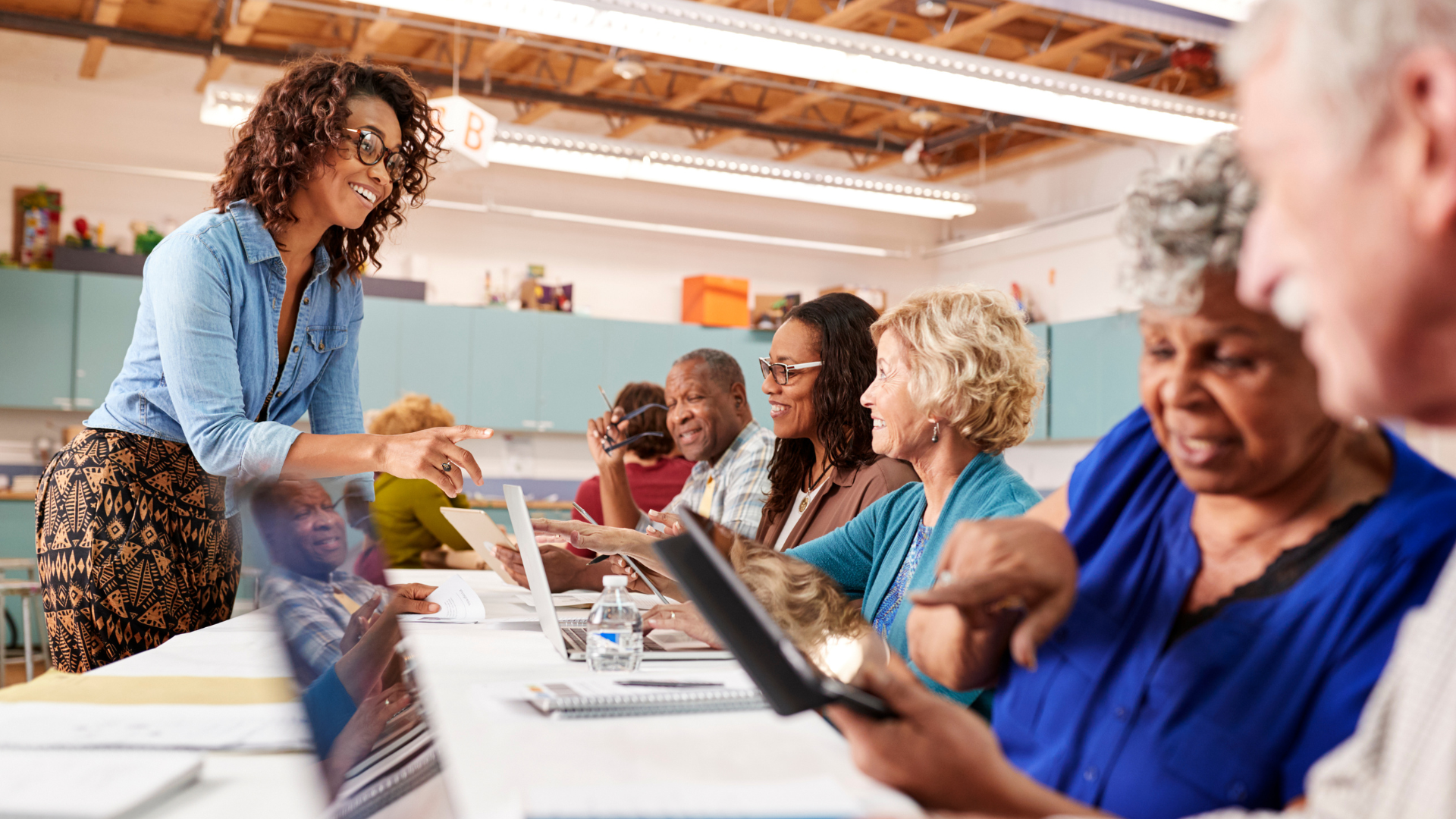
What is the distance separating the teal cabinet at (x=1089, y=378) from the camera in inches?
293

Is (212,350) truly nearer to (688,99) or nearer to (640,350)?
(688,99)

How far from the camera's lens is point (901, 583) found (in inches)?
74.0

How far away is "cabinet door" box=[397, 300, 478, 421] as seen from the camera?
7359 millimetres

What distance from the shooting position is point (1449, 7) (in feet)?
2.02

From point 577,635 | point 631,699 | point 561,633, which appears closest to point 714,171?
point 577,635

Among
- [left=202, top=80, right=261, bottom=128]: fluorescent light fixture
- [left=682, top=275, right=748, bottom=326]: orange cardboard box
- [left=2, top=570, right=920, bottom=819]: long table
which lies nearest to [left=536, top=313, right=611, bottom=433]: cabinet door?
[left=682, top=275, right=748, bottom=326]: orange cardboard box

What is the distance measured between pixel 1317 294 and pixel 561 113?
26.8 feet

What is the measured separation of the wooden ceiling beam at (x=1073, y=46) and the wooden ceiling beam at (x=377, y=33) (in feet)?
12.4

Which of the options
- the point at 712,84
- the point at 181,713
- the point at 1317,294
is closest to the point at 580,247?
the point at 712,84

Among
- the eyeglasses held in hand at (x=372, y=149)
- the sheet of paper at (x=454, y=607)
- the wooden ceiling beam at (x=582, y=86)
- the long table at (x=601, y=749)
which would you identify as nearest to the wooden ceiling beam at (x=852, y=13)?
the wooden ceiling beam at (x=582, y=86)

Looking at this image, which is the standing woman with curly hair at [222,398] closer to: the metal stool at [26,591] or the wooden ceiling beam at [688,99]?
the metal stool at [26,591]

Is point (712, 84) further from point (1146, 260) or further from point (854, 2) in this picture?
point (1146, 260)

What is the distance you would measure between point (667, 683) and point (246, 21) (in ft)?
20.5

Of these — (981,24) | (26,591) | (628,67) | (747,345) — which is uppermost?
(981,24)
